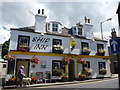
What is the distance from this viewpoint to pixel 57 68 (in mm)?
14297

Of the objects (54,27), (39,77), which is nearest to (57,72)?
(39,77)

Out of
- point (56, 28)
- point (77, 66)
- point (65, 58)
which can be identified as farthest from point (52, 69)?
point (56, 28)

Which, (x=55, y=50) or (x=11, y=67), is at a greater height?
(x=55, y=50)

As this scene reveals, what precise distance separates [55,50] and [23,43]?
410cm

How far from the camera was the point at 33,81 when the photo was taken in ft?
39.8

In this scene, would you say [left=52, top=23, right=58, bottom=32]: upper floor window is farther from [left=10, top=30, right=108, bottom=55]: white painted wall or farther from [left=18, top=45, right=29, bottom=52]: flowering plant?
[left=18, top=45, right=29, bottom=52]: flowering plant

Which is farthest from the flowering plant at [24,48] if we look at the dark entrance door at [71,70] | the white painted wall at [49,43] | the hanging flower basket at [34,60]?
the dark entrance door at [71,70]

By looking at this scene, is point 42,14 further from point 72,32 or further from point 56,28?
point 72,32

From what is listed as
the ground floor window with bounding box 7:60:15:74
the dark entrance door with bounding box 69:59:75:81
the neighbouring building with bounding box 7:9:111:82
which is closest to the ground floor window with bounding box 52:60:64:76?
the neighbouring building with bounding box 7:9:111:82

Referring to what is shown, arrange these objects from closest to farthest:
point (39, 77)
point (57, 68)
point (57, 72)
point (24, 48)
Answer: point (39, 77), point (24, 48), point (57, 72), point (57, 68)

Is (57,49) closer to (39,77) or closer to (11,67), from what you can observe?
(39,77)

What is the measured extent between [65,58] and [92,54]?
16.1ft

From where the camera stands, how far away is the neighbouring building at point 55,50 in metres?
13.1

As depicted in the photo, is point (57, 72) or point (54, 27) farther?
point (54, 27)
